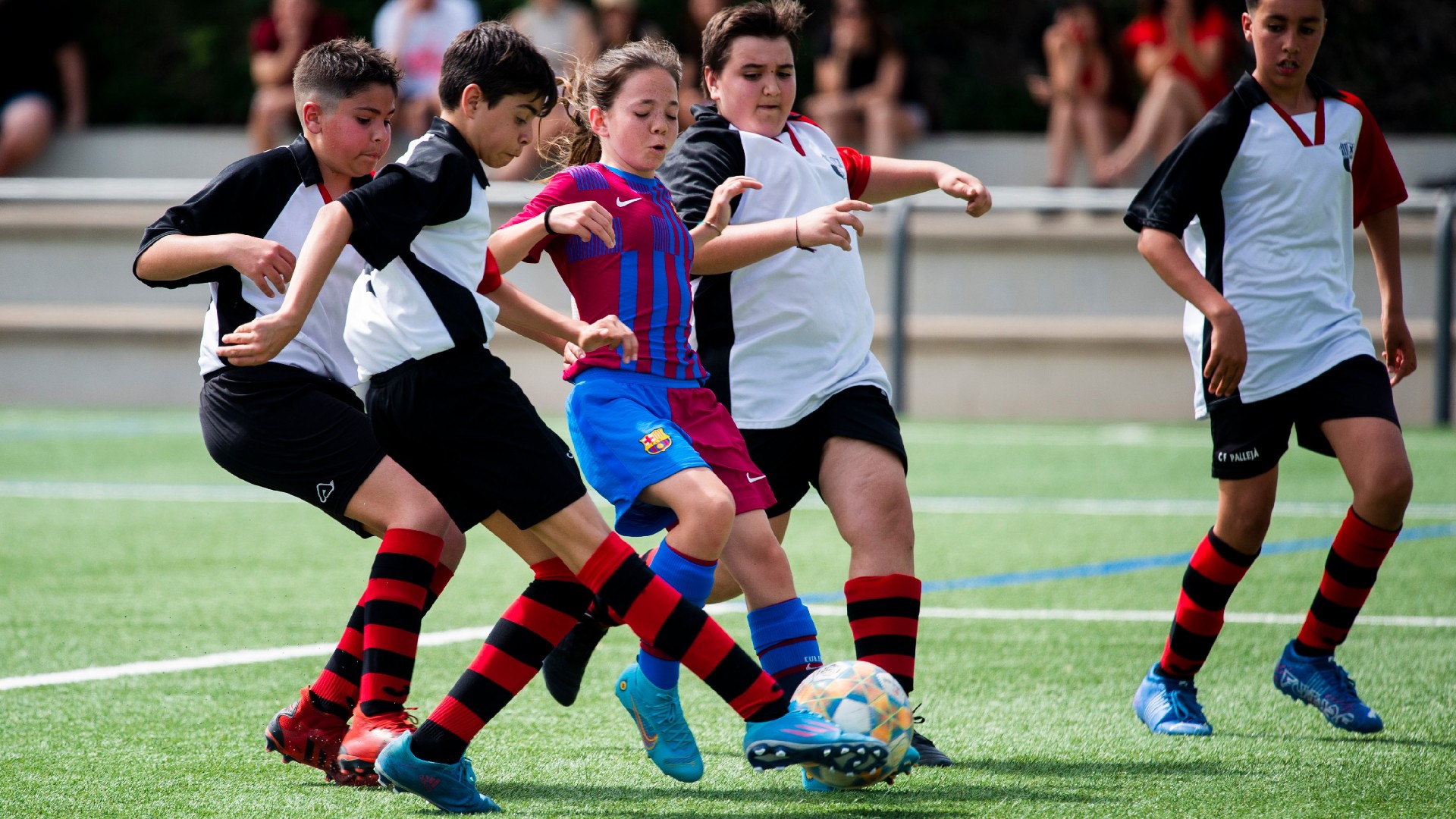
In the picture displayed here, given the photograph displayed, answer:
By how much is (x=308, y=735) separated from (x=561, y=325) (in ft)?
3.60

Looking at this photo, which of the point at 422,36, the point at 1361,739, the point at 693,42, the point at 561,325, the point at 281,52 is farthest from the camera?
the point at 281,52

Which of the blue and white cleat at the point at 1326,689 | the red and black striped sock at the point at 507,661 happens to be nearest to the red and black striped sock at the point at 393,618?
the red and black striped sock at the point at 507,661

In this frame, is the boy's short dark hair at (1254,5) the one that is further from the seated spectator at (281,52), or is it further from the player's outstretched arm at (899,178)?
the seated spectator at (281,52)

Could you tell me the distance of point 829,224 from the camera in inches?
139

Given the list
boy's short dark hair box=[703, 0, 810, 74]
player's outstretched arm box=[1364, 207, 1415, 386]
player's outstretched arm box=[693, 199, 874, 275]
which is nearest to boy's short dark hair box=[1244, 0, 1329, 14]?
player's outstretched arm box=[1364, 207, 1415, 386]

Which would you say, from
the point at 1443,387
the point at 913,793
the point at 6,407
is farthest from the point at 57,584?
the point at 1443,387

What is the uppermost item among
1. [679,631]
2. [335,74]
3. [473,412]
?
[335,74]

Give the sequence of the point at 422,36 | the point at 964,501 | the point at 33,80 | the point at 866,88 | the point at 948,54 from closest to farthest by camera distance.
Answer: the point at 964,501
the point at 422,36
the point at 866,88
the point at 33,80
the point at 948,54

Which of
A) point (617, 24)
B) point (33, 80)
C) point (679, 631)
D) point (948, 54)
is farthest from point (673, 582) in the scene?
point (948, 54)

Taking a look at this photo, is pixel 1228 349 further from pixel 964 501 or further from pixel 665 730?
pixel 964 501

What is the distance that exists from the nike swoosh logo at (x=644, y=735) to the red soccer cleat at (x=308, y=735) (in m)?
0.67

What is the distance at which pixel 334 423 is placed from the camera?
3.72 meters

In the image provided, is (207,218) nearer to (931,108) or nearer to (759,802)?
(759,802)

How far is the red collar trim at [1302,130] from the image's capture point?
13.6ft
